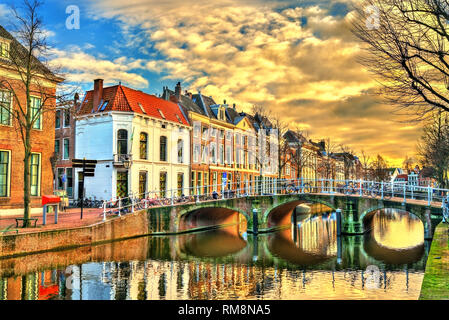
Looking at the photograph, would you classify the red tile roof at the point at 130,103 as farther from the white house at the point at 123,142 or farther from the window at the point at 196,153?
the window at the point at 196,153

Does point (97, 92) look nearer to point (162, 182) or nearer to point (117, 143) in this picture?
point (117, 143)

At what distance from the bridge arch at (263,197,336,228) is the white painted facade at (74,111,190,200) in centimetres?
978

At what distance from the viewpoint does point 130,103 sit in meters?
30.6

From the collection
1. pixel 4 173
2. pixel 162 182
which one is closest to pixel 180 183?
pixel 162 182

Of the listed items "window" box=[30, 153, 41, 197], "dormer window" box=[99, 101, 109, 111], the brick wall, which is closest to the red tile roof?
"dormer window" box=[99, 101, 109, 111]

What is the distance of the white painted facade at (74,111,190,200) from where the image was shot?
1176 inches

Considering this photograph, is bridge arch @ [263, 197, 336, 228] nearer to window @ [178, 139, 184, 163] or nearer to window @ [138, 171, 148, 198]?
window @ [138, 171, 148, 198]

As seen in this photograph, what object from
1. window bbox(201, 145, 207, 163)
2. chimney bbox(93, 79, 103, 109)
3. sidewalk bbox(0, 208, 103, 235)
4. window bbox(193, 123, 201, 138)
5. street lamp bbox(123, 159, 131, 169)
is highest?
chimney bbox(93, 79, 103, 109)

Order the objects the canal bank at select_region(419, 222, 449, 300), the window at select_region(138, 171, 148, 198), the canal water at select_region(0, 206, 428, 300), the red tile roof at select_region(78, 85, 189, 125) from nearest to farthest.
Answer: the canal bank at select_region(419, 222, 449, 300), the canal water at select_region(0, 206, 428, 300), the red tile roof at select_region(78, 85, 189, 125), the window at select_region(138, 171, 148, 198)

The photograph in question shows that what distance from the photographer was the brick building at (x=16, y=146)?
20.9m

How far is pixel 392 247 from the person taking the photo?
23219 mm

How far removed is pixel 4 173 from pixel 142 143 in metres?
11.9
